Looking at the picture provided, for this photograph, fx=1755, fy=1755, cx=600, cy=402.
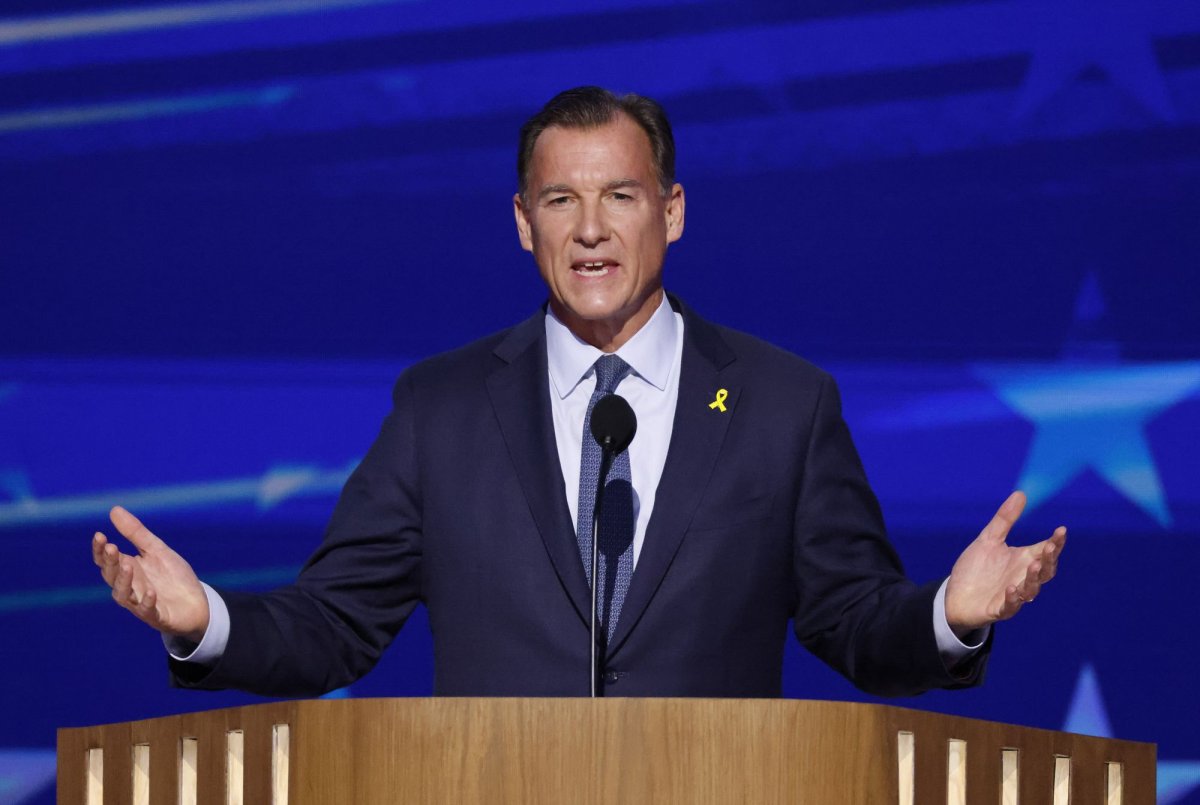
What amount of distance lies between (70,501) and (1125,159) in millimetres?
2202

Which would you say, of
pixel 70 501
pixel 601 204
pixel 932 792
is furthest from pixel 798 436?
pixel 70 501

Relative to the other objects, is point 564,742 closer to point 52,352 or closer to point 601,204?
point 601,204

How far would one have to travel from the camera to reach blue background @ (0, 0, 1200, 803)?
11.2ft

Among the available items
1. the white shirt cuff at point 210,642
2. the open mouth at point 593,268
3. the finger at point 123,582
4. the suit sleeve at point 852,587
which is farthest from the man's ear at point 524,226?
the finger at point 123,582

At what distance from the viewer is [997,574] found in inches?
76.0

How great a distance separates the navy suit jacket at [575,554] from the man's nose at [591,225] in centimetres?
20

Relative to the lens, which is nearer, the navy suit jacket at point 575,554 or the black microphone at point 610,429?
the black microphone at point 610,429

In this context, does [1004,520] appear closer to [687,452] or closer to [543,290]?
[687,452]

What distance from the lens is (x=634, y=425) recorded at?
206 cm

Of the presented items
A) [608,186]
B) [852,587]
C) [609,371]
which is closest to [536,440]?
[609,371]

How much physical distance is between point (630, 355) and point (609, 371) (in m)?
0.04

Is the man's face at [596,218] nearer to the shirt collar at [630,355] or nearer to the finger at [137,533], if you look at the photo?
the shirt collar at [630,355]

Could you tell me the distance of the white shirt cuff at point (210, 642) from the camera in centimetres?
206

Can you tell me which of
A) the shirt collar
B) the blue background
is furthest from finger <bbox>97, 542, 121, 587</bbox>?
the blue background
